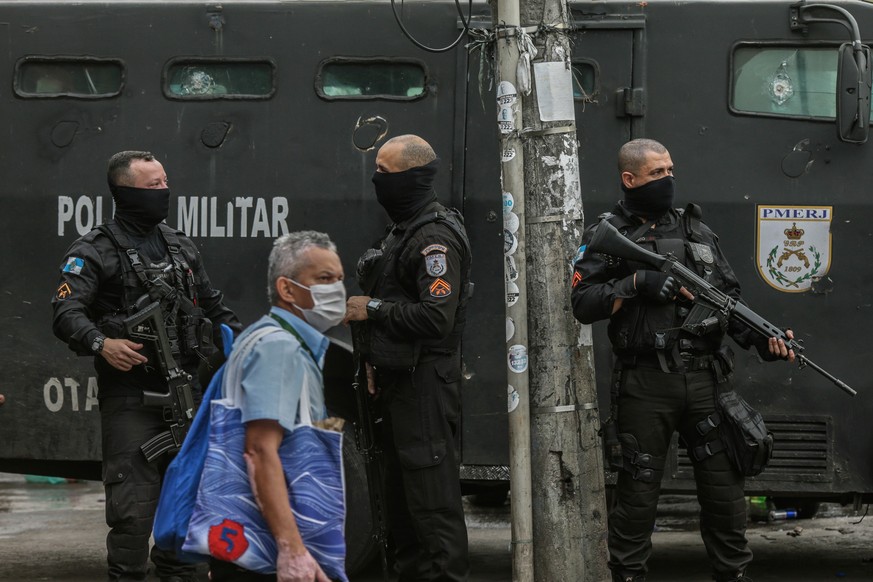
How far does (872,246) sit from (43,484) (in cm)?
707

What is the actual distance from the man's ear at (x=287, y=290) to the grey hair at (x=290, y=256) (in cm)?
2

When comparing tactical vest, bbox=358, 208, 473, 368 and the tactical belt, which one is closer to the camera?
tactical vest, bbox=358, 208, 473, 368

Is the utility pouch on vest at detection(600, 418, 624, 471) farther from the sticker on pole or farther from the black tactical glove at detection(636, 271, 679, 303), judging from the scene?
the sticker on pole

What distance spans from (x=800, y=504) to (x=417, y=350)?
137 inches

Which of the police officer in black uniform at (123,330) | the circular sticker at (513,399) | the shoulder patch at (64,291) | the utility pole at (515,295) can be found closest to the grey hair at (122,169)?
the police officer in black uniform at (123,330)

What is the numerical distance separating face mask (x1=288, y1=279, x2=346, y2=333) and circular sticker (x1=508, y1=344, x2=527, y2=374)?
6.63 feet

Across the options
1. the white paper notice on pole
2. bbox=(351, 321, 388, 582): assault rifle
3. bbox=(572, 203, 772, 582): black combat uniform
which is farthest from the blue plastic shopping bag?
the white paper notice on pole

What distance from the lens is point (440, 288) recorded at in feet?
16.0

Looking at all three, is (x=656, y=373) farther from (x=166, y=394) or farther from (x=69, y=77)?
(x=69, y=77)

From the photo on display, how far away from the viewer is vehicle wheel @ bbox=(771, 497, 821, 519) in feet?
23.2

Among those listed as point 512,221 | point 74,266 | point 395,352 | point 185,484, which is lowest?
point 185,484

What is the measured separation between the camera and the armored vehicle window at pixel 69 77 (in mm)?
6215

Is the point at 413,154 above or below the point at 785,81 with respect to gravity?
below

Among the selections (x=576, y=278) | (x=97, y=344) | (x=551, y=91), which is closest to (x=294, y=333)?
(x=97, y=344)
